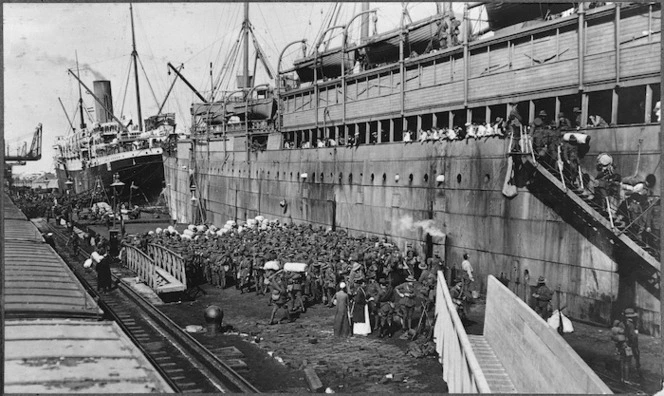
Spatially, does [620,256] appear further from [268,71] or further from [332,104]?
[268,71]

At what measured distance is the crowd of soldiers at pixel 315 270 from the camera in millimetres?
15539

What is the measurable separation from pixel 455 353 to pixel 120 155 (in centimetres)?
6667

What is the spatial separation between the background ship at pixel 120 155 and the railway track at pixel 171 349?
41737mm

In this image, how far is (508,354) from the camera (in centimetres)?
1056

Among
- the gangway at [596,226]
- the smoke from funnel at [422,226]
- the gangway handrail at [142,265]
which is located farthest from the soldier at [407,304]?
the gangway handrail at [142,265]

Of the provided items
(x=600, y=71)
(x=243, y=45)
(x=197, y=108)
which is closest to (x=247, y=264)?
(x=600, y=71)

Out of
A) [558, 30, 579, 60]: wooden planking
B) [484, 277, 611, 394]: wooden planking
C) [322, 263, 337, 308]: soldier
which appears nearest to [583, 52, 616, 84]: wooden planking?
[558, 30, 579, 60]: wooden planking

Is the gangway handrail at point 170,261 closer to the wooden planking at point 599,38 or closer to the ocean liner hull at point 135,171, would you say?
the wooden planking at point 599,38

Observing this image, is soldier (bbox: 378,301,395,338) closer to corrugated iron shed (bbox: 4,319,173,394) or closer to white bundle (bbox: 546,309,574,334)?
white bundle (bbox: 546,309,574,334)

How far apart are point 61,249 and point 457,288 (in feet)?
85.5

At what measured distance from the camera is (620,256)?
47.6 ft

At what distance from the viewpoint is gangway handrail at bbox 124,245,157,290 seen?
22.0 meters

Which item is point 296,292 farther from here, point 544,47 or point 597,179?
point 544,47

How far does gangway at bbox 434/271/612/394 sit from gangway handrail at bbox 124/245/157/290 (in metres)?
12.4
